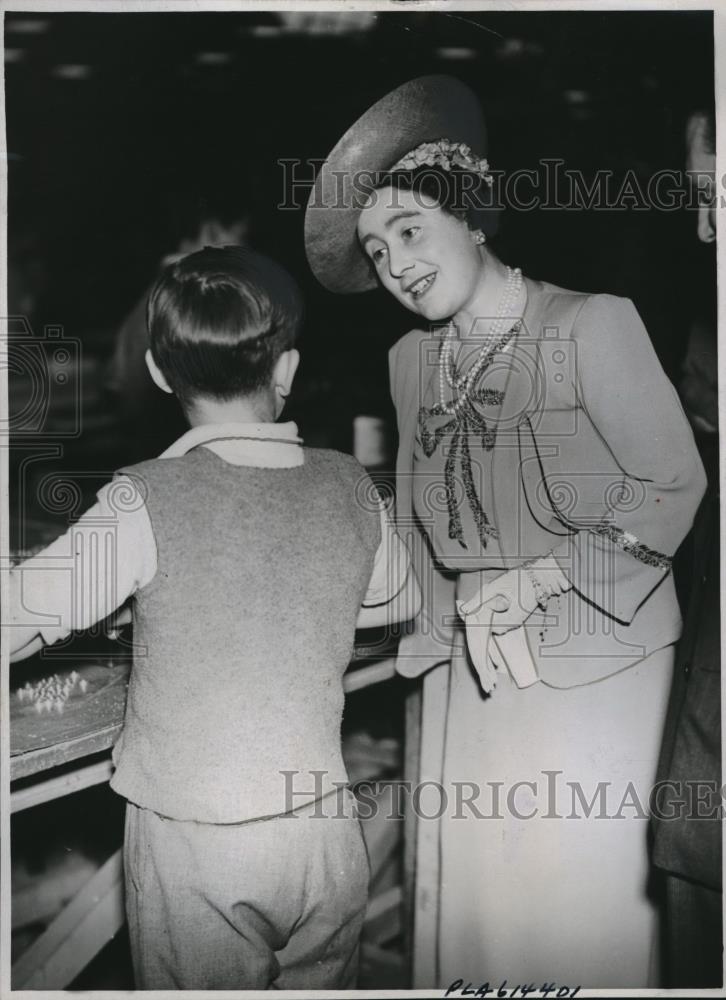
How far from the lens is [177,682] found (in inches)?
51.6

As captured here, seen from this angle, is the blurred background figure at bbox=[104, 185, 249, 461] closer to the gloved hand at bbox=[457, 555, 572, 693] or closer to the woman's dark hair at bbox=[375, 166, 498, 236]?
the woman's dark hair at bbox=[375, 166, 498, 236]

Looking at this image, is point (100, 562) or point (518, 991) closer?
point (100, 562)

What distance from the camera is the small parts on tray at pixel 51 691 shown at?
1.48 m

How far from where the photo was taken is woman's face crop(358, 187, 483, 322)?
145 centimetres

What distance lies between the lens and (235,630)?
1307mm

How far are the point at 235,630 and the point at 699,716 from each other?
0.75 m

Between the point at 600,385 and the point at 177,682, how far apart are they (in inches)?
29.7

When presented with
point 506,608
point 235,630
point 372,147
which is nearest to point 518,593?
point 506,608

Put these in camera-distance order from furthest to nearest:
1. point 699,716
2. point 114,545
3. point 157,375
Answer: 1. point 699,716
2. point 157,375
3. point 114,545

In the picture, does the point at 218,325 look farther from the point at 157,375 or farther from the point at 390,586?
the point at 390,586

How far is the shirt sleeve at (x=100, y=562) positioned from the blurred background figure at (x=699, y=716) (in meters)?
0.85

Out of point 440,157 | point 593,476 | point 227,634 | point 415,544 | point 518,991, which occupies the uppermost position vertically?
point 440,157

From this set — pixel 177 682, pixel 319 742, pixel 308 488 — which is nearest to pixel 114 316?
pixel 308 488

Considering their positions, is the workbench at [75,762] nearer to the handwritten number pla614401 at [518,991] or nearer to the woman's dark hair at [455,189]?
the handwritten number pla614401 at [518,991]
